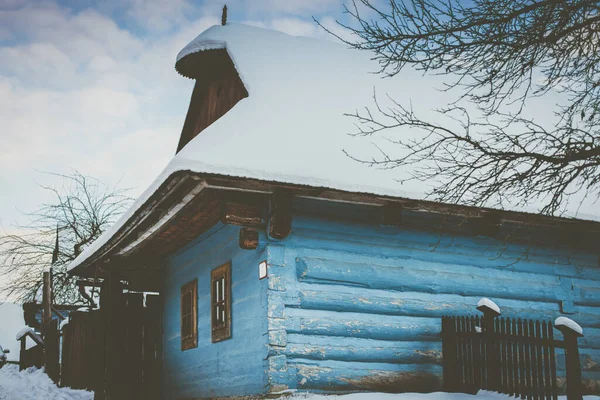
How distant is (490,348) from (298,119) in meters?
4.15

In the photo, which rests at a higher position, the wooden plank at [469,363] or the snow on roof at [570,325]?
the snow on roof at [570,325]

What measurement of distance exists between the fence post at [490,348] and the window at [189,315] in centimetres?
451

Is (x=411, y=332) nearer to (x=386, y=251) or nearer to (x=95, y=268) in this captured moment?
(x=386, y=251)

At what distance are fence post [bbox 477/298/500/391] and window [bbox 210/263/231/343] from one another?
328 cm

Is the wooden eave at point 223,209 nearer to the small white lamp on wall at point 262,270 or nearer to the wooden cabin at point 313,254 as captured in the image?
the wooden cabin at point 313,254

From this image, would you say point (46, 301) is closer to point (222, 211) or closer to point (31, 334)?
point (31, 334)

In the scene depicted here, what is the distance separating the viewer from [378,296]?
8.21 metres

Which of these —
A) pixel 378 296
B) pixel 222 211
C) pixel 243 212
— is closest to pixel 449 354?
pixel 378 296

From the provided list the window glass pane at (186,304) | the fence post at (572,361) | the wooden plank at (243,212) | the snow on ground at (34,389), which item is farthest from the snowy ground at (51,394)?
the window glass pane at (186,304)

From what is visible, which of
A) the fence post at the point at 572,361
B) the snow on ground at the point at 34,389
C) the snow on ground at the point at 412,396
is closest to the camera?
the fence post at the point at 572,361

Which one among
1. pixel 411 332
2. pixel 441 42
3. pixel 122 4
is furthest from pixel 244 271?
pixel 122 4

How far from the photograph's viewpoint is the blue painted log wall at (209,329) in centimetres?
776

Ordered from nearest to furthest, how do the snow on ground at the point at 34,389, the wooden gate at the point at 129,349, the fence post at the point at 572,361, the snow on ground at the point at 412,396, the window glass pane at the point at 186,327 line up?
1. the fence post at the point at 572,361
2. the snow on ground at the point at 412,396
3. the window glass pane at the point at 186,327
4. the wooden gate at the point at 129,349
5. the snow on ground at the point at 34,389

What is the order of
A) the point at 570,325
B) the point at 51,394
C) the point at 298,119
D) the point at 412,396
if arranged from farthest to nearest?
1. the point at 51,394
2. the point at 298,119
3. the point at 412,396
4. the point at 570,325
